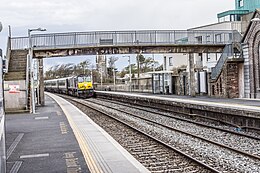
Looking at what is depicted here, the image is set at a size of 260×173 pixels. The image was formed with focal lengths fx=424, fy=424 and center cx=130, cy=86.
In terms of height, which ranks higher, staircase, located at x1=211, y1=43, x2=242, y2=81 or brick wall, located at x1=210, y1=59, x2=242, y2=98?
staircase, located at x1=211, y1=43, x2=242, y2=81

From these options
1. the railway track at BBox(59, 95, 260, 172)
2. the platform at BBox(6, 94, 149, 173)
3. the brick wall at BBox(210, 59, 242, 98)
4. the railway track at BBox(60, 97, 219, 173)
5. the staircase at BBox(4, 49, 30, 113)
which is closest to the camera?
the platform at BBox(6, 94, 149, 173)

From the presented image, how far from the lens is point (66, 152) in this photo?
11484 mm

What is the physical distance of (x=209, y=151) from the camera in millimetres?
12586

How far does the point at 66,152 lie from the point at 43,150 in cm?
98

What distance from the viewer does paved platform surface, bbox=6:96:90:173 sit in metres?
9.63

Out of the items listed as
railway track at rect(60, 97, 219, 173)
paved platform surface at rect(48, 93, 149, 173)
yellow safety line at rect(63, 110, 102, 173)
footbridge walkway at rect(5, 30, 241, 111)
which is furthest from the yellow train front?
paved platform surface at rect(48, 93, 149, 173)

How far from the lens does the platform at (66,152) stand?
9.47 meters

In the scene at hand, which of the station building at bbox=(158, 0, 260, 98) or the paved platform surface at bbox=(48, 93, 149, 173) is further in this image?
the station building at bbox=(158, 0, 260, 98)

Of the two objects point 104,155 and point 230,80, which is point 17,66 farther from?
point 104,155

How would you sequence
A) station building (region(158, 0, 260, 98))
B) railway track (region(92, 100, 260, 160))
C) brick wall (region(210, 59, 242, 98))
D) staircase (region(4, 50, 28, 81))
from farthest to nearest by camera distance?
Result: brick wall (region(210, 59, 242, 98)), station building (region(158, 0, 260, 98)), staircase (region(4, 50, 28, 81)), railway track (region(92, 100, 260, 160))

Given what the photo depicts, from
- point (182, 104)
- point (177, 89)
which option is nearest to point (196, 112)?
point (182, 104)

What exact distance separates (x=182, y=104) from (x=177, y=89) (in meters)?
19.4

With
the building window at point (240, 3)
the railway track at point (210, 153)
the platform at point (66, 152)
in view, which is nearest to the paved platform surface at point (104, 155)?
the platform at point (66, 152)

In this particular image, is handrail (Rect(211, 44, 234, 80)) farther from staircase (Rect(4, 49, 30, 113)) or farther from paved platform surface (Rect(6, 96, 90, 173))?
paved platform surface (Rect(6, 96, 90, 173))
